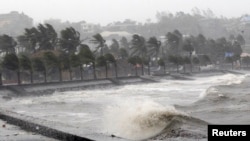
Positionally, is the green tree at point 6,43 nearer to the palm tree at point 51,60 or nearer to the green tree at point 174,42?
the palm tree at point 51,60

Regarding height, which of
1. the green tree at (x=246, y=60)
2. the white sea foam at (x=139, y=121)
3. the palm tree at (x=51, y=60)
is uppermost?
the palm tree at (x=51, y=60)

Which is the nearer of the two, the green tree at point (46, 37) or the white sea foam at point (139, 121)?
the white sea foam at point (139, 121)

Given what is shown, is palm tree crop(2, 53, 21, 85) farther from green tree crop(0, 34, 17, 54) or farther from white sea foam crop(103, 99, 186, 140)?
white sea foam crop(103, 99, 186, 140)

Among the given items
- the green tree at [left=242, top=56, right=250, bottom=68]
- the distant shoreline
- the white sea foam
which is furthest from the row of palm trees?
the white sea foam

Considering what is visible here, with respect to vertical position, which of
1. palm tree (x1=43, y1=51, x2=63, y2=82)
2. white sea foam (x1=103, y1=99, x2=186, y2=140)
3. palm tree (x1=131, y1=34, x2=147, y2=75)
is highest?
palm tree (x1=131, y1=34, x2=147, y2=75)

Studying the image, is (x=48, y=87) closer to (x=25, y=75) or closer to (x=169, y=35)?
(x=25, y=75)

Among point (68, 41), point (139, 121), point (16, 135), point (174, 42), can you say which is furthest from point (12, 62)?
point (174, 42)

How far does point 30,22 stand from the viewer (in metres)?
150

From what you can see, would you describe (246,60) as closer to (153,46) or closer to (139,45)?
(153,46)

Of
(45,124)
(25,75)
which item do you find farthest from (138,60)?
Answer: (45,124)

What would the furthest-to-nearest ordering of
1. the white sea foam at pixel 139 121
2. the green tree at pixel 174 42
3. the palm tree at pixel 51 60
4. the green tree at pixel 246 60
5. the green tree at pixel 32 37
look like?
the green tree at pixel 246 60 < the green tree at pixel 174 42 < the green tree at pixel 32 37 < the palm tree at pixel 51 60 < the white sea foam at pixel 139 121

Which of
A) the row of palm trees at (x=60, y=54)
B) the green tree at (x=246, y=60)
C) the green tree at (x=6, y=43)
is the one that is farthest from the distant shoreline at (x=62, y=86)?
the green tree at (x=246, y=60)

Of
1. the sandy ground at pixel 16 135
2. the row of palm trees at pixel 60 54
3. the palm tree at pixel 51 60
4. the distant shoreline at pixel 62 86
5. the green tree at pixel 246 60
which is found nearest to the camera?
the sandy ground at pixel 16 135

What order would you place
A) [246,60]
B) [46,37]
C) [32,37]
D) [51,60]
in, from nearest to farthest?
1. [51,60]
2. [32,37]
3. [46,37]
4. [246,60]
